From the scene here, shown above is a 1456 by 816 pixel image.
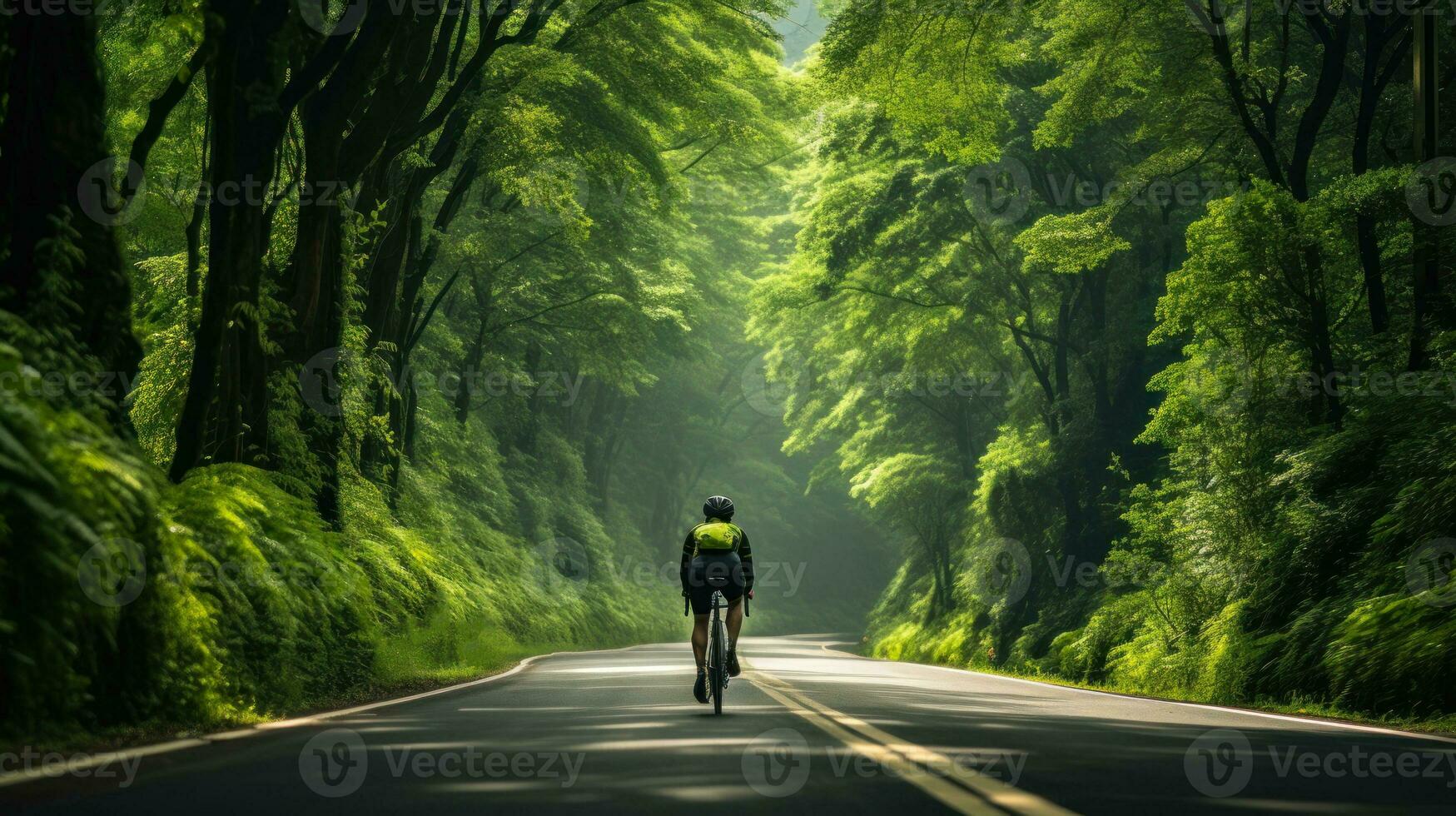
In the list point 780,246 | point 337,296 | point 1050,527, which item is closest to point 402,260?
point 337,296

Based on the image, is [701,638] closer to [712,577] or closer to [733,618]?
[733,618]

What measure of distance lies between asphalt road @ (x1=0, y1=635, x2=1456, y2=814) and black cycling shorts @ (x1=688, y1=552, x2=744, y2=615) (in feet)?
3.40

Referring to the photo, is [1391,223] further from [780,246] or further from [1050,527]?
[780,246]

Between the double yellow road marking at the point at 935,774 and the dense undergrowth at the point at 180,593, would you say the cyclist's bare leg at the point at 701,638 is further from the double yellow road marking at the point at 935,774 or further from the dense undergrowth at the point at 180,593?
the dense undergrowth at the point at 180,593

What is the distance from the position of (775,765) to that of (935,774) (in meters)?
1.05

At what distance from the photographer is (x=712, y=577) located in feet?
41.9

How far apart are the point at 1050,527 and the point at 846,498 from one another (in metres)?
63.6

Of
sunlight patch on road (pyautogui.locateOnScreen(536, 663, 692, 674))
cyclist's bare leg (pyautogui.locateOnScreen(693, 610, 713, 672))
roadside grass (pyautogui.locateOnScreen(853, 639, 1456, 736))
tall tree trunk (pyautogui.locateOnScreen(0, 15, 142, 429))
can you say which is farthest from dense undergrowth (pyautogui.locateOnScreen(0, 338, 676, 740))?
roadside grass (pyautogui.locateOnScreen(853, 639, 1456, 736))

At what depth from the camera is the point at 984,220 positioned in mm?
34875

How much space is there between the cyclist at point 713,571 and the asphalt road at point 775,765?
611mm

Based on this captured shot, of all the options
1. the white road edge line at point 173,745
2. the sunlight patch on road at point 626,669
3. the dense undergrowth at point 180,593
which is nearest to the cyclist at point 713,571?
the white road edge line at point 173,745

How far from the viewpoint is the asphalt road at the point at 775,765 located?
700 cm

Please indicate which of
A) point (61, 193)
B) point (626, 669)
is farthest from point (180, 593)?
point (626, 669)

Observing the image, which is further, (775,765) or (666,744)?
(666,744)
